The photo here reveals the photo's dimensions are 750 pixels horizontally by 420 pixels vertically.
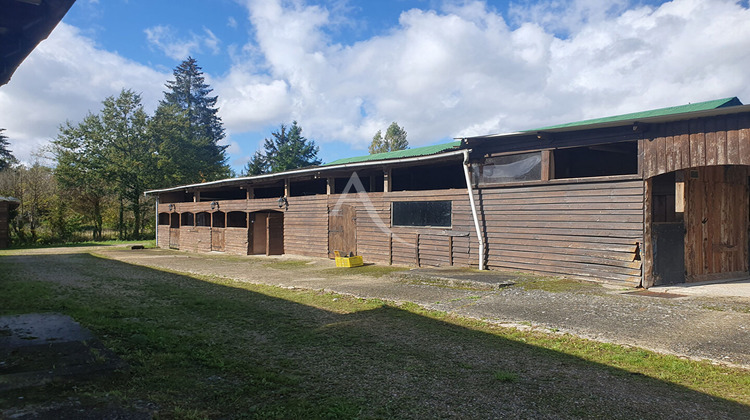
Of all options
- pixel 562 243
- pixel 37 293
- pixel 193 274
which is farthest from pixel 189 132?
pixel 562 243

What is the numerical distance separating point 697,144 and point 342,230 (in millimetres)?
10080

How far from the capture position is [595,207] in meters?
9.17

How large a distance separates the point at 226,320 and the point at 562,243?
7.22 meters

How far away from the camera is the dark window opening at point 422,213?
12.1 metres

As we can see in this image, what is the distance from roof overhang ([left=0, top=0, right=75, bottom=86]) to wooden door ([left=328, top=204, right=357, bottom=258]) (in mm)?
11886

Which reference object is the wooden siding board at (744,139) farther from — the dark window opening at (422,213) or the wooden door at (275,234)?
the wooden door at (275,234)

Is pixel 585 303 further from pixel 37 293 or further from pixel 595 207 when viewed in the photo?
pixel 37 293

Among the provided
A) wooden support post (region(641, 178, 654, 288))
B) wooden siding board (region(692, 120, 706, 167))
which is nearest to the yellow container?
wooden support post (region(641, 178, 654, 288))

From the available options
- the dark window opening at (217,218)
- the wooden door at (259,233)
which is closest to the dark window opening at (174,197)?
the dark window opening at (217,218)

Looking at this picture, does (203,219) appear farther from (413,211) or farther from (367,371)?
(367,371)

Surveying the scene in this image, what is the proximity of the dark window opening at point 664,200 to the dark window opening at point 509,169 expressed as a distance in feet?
7.48

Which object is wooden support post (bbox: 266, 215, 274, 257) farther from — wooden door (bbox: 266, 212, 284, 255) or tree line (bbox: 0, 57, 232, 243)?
tree line (bbox: 0, 57, 232, 243)

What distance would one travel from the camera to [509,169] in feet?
34.8

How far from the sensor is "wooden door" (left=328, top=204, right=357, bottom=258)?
48.1 ft
